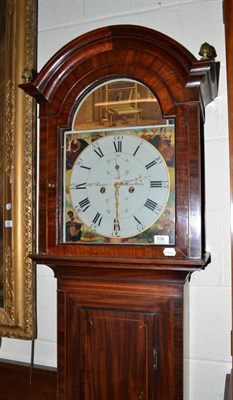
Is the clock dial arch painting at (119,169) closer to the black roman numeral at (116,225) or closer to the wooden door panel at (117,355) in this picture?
the black roman numeral at (116,225)

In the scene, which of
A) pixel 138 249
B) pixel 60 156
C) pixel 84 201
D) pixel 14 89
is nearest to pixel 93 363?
pixel 138 249

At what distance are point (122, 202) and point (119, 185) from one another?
47 mm

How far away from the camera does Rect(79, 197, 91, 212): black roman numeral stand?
39.9 inches

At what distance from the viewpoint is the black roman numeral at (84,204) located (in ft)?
3.32

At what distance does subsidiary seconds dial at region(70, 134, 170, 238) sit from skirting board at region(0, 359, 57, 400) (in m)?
0.60

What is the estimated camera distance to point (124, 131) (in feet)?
3.26

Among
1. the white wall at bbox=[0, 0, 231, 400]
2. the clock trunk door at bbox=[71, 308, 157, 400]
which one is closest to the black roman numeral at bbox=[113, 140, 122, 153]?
the white wall at bbox=[0, 0, 231, 400]

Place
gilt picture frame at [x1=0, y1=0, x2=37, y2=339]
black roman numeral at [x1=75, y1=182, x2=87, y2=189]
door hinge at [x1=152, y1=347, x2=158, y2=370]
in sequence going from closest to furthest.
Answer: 1. door hinge at [x1=152, y1=347, x2=158, y2=370]
2. black roman numeral at [x1=75, y1=182, x2=87, y2=189]
3. gilt picture frame at [x1=0, y1=0, x2=37, y2=339]

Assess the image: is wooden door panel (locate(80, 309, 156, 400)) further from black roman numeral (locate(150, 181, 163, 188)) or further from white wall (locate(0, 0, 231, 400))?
black roman numeral (locate(150, 181, 163, 188))

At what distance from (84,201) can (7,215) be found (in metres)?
0.38

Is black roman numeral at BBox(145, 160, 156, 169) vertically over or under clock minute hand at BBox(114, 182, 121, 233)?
over

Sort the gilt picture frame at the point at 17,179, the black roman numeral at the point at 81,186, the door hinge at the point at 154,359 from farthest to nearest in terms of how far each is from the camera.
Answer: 1. the gilt picture frame at the point at 17,179
2. the black roman numeral at the point at 81,186
3. the door hinge at the point at 154,359

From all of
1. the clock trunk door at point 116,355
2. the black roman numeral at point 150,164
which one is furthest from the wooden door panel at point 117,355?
the black roman numeral at point 150,164

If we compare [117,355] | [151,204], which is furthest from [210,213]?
[117,355]
